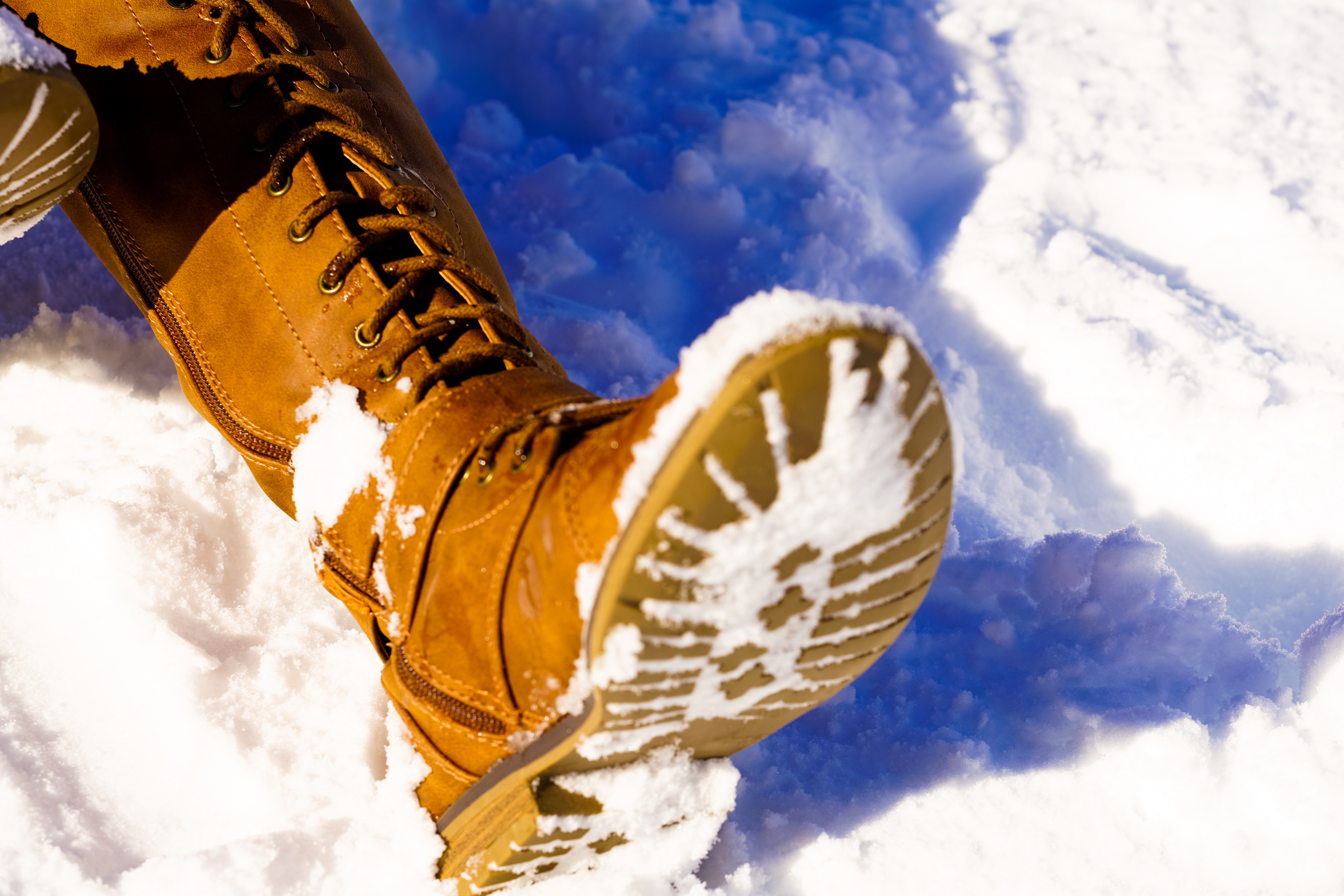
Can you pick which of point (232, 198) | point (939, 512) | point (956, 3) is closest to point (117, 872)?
point (232, 198)

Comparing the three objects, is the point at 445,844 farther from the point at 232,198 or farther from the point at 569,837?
the point at 232,198

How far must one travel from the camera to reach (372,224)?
2.76 feet

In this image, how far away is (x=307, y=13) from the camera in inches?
40.2

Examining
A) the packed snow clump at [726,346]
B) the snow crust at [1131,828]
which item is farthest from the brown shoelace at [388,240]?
the snow crust at [1131,828]

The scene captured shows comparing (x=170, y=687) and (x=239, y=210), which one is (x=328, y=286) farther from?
(x=170, y=687)

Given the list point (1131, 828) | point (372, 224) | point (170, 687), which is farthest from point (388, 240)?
point (1131, 828)

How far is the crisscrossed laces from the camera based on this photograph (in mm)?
799

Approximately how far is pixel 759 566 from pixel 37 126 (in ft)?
2.16

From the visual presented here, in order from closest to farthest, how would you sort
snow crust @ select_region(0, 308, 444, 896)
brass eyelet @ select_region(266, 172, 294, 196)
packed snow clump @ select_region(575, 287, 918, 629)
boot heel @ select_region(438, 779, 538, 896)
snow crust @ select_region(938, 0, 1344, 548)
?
packed snow clump @ select_region(575, 287, 918, 629) < boot heel @ select_region(438, 779, 538, 896) < snow crust @ select_region(0, 308, 444, 896) < brass eyelet @ select_region(266, 172, 294, 196) < snow crust @ select_region(938, 0, 1344, 548)

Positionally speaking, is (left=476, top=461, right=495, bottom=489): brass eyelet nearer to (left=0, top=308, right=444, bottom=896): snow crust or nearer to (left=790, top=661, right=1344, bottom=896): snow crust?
(left=0, top=308, right=444, bottom=896): snow crust

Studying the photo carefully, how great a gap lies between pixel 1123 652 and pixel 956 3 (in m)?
1.61

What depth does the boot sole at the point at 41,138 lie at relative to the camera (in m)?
0.69

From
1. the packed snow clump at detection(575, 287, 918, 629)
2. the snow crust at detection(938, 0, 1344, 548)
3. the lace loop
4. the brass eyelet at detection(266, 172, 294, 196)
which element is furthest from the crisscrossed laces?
the snow crust at detection(938, 0, 1344, 548)

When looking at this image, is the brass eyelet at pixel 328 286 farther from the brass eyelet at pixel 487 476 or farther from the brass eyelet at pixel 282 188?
the brass eyelet at pixel 487 476
